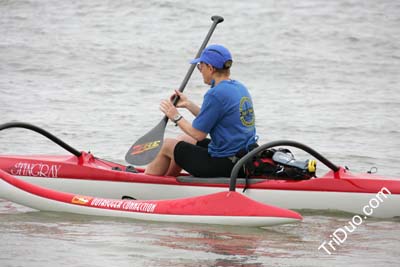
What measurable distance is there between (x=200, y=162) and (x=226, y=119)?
428 millimetres

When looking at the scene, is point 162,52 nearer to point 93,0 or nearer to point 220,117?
point 93,0

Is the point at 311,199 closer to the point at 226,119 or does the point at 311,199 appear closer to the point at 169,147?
the point at 226,119

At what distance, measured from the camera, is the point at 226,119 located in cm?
823

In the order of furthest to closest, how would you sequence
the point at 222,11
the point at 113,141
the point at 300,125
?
the point at 222,11
the point at 300,125
the point at 113,141

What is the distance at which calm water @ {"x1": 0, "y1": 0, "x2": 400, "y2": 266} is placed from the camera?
7102 millimetres

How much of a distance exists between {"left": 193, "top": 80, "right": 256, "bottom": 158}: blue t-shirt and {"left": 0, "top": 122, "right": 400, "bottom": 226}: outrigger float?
28 cm

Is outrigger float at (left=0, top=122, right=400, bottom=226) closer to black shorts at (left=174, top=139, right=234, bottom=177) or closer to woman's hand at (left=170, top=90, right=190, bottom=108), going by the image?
black shorts at (left=174, top=139, right=234, bottom=177)

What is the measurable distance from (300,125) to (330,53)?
5.42 m

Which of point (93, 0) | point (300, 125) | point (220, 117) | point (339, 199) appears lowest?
point (93, 0)

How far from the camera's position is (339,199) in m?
8.17

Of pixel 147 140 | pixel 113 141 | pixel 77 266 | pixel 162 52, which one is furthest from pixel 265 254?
pixel 162 52

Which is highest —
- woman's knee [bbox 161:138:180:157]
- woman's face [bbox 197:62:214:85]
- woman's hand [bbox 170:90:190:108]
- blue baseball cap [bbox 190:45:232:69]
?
blue baseball cap [bbox 190:45:232:69]

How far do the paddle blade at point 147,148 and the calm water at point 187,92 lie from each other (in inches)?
34.5

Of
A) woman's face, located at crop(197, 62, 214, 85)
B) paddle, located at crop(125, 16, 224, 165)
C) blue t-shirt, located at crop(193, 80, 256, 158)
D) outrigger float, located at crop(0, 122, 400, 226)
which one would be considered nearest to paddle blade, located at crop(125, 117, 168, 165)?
paddle, located at crop(125, 16, 224, 165)
